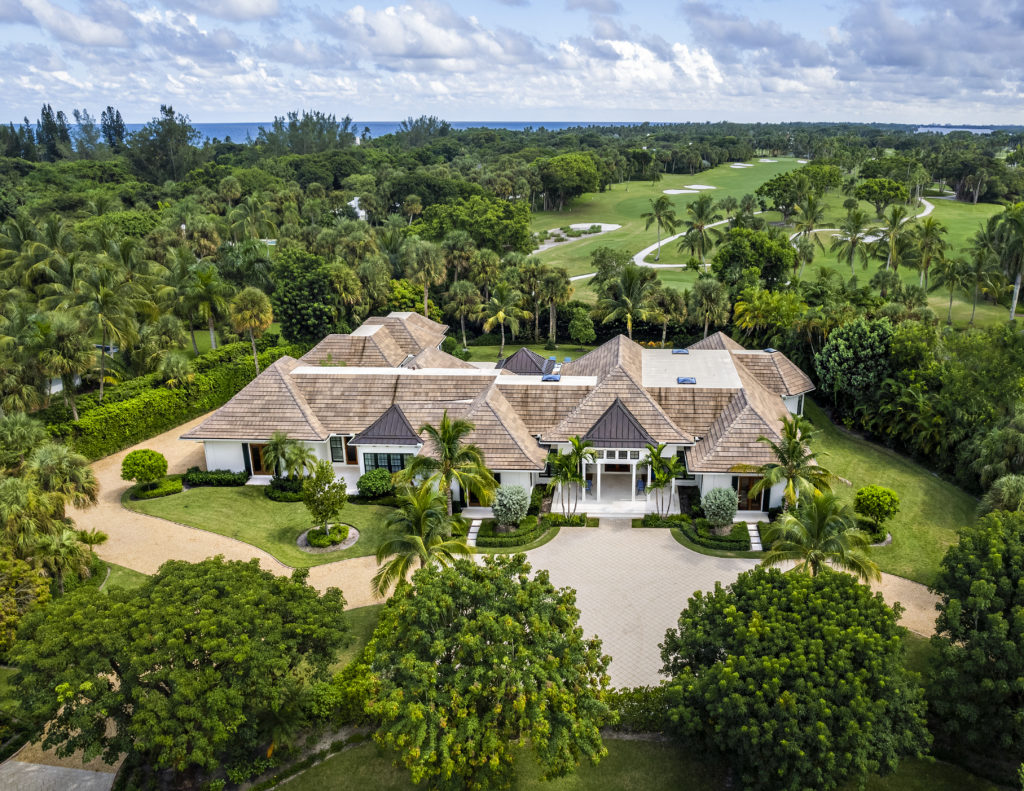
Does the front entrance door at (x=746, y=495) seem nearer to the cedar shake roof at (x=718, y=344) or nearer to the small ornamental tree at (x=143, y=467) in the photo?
the cedar shake roof at (x=718, y=344)

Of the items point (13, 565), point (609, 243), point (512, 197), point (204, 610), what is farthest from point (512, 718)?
point (512, 197)

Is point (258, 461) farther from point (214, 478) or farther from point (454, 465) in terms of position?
point (454, 465)

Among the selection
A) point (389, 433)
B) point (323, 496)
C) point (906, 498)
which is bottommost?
point (906, 498)

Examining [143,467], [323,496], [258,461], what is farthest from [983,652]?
[143,467]

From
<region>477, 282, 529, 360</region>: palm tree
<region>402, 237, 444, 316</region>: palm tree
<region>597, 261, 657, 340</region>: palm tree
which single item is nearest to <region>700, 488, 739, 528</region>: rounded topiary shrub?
<region>597, 261, 657, 340</region>: palm tree

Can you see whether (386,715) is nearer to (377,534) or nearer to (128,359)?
(377,534)

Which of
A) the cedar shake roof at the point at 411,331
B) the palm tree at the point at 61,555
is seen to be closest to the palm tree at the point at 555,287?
the cedar shake roof at the point at 411,331

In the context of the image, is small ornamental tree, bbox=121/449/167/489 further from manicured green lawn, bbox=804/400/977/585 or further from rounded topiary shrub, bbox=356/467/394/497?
manicured green lawn, bbox=804/400/977/585
